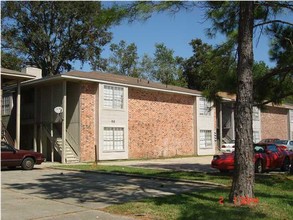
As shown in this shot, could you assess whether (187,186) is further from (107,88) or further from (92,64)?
(92,64)

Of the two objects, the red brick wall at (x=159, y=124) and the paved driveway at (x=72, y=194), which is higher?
the red brick wall at (x=159, y=124)

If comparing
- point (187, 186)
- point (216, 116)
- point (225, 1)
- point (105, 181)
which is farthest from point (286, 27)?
point (216, 116)

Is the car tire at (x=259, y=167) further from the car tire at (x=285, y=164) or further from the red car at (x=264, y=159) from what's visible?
the car tire at (x=285, y=164)

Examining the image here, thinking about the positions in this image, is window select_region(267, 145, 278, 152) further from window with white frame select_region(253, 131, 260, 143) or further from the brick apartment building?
window with white frame select_region(253, 131, 260, 143)

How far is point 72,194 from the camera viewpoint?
11.5 metres

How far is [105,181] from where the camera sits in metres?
Result: 14.8

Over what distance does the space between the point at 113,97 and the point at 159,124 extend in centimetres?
513

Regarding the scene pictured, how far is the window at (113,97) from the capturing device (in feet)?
92.9

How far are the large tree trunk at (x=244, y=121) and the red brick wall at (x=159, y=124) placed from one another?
66.9 ft

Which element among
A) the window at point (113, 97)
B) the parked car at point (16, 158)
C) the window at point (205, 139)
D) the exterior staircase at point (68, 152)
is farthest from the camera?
the window at point (205, 139)

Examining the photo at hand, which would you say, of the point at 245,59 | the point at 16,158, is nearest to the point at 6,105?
the point at 16,158

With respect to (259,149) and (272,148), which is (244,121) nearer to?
(259,149)

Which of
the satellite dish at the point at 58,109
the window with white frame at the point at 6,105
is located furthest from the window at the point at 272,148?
the window with white frame at the point at 6,105

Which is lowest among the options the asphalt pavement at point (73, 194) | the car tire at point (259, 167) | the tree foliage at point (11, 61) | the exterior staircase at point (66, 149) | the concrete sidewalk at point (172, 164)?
the asphalt pavement at point (73, 194)
